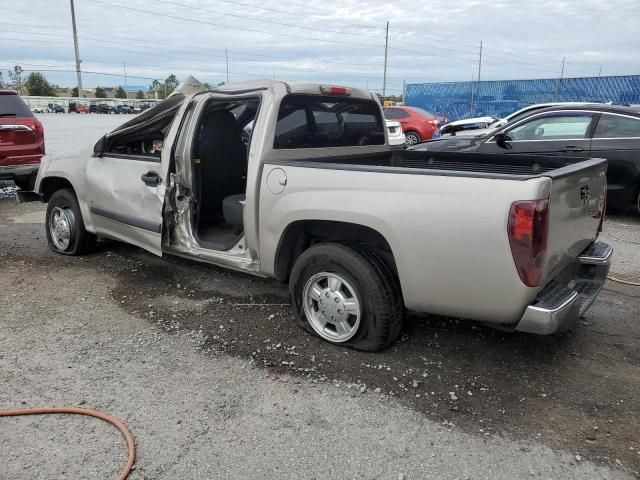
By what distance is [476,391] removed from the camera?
10.5 feet

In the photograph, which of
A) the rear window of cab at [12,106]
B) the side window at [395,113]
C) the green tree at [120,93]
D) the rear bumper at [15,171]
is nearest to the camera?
the rear bumper at [15,171]

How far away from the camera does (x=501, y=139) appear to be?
24.9 ft

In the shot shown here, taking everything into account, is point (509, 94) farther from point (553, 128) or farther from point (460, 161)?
point (460, 161)

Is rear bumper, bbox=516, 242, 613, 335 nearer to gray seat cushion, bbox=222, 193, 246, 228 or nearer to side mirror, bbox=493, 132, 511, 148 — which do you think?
gray seat cushion, bbox=222, 193, 246, 228

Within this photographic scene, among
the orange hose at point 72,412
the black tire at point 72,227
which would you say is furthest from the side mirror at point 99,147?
the orange hose at point 72,412

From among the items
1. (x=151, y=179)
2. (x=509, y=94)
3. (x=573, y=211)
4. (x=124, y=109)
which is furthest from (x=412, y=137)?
(x=124, y=109)

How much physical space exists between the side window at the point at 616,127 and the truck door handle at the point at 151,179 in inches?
242

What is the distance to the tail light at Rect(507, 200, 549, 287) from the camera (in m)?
2.69

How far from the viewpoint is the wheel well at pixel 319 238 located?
348 cm

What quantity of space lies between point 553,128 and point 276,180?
18.9ft

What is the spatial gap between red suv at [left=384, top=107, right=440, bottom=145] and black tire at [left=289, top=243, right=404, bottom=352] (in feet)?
48.1

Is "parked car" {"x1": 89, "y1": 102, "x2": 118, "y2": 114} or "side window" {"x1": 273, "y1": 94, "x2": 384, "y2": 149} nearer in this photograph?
"side window" {"x1": 273, "y1": 94, "x2": 384, "y2": 149}

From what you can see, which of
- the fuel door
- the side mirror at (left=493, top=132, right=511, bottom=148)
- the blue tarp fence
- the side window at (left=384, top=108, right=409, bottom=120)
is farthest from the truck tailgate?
the blue tarp fence

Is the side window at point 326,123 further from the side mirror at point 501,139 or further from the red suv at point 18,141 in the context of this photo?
the red suv at point 18,141
